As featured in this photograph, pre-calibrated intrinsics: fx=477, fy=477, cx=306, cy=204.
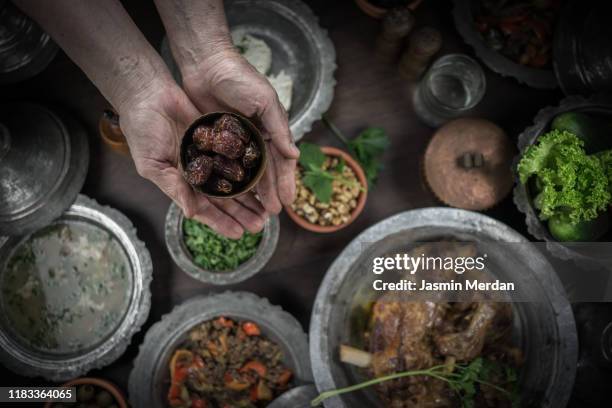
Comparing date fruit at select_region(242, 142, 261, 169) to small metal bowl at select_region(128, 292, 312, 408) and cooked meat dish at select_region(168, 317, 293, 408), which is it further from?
cooked meat dish at select_region(168, 317, 293, 408)

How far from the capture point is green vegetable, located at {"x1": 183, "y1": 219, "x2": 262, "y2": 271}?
244cm

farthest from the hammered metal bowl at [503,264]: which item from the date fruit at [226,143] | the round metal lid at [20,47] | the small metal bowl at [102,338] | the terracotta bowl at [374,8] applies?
the round metal lid at [20,47]

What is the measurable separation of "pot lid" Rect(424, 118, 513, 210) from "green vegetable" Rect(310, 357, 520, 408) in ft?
2.52

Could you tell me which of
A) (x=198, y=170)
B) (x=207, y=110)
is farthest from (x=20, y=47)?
(x=198, y=170)

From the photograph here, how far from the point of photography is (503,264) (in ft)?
7.13

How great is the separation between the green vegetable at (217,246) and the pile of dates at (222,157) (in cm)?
71

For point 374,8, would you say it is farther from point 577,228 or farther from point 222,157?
point 577,228

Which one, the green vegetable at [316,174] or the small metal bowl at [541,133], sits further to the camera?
the green vegetable at [316,174]

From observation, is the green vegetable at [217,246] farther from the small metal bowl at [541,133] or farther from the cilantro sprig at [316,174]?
the small metal bowl at [541,133]

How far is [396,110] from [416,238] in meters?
0.86

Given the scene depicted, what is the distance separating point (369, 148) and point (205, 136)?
1.06m

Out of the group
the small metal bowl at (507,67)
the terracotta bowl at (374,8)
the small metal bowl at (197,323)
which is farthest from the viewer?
the terracotta bowl at (374,8)

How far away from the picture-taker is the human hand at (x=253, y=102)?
192cm

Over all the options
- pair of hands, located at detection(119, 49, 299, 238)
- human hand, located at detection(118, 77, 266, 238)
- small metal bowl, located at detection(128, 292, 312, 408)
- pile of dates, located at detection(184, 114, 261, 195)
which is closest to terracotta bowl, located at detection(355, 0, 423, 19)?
pair of hands, located at detection(119, 49, 299, 238)
